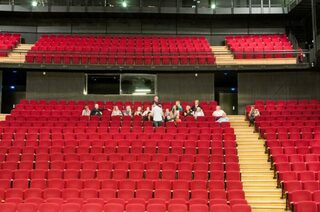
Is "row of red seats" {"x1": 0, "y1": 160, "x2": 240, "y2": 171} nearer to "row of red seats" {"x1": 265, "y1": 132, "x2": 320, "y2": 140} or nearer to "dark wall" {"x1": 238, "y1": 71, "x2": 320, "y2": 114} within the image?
"row of red seats" {"x1": 265, "y1": 132, "x2": 320, "y2": 140}

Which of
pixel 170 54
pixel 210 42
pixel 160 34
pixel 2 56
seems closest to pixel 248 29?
pixel 210 42

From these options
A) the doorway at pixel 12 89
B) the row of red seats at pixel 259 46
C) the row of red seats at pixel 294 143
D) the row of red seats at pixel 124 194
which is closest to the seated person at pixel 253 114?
the row of red seats at pixel 294 143

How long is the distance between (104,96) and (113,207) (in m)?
8.65

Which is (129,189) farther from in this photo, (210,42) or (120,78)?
(210,42)

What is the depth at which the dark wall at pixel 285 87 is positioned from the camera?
14.7 metres

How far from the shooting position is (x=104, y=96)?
49.1ft

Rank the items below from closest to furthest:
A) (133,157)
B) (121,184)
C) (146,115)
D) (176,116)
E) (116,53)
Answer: (121,184) < (133,157) < (176,116) < (146,115) < (116,53)

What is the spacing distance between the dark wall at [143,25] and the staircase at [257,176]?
7.81 meters

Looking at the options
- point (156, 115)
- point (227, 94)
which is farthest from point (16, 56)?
point (227, 94)

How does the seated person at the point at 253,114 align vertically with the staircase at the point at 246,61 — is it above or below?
below

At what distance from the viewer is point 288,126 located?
1118 centimetres

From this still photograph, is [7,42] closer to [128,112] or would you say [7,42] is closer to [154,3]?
[154,3]

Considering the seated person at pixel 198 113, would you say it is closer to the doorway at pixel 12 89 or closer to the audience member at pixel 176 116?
the audience member at pixel 176 116

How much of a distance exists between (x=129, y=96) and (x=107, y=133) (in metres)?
4.76
